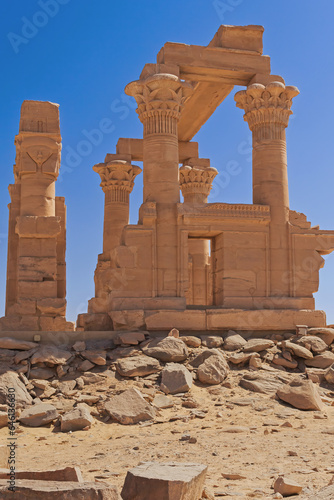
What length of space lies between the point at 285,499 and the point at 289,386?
583 centimetres

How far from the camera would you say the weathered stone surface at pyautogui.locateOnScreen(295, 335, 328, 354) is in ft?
46.0

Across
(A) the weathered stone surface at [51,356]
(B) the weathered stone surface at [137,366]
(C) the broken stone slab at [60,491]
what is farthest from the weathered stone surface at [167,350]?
(C) the broken stone slab at [60,491]

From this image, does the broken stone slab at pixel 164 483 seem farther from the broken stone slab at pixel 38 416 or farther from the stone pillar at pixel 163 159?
the stone pillar at pixel 163 159

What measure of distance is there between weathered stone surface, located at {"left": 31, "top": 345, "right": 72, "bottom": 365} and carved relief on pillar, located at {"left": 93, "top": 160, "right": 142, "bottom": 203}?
11573 millimetres

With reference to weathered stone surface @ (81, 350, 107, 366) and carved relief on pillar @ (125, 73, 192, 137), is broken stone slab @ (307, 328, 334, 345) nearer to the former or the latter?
weathered stone surface @ (81, 350, 107, 366)

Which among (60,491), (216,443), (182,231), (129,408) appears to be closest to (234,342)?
(182,231)

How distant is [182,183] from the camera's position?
923 inches

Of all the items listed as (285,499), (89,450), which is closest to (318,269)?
(89,450)

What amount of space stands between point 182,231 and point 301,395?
589cm

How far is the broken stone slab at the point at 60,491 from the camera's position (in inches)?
195

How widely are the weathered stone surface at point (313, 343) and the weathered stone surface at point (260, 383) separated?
1.79 metres

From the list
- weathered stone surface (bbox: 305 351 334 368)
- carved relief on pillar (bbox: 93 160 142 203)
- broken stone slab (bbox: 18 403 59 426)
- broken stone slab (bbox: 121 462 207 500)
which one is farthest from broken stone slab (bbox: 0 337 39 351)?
carved relief on pillar (bbox: 93 160 142 203)

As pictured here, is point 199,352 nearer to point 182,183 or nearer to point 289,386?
point 289,386

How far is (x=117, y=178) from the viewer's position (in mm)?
23422
